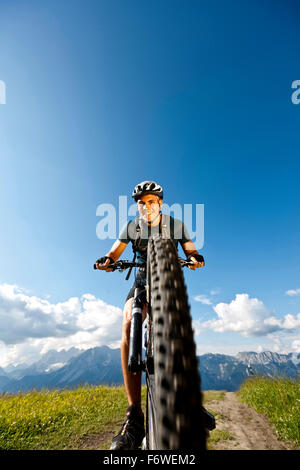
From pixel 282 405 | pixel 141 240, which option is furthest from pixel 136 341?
pixel 282 405

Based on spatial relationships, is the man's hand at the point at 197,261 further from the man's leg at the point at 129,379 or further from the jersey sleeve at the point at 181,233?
the man's leg at the point at 129,379

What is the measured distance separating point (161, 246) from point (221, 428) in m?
4.56

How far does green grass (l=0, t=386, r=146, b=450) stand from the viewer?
126 inches

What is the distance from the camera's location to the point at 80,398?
5348 millimetres

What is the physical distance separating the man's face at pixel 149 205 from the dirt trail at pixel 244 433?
3809 mm

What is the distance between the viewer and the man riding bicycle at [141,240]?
2436 millimetres

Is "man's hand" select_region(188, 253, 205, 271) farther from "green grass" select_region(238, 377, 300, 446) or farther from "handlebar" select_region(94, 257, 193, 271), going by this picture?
"green grass" select_region(238, 377, 300, 446)

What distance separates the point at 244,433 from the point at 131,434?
3.19 meters

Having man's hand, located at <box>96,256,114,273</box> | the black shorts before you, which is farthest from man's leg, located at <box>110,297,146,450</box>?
man's hand, located at <box>96,256,114,273</box>

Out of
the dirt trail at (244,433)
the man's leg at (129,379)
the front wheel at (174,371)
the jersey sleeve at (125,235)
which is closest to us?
the front wheel at (174,371)

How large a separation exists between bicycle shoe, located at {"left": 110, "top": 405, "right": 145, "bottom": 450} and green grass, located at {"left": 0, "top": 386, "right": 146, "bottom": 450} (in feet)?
6.06

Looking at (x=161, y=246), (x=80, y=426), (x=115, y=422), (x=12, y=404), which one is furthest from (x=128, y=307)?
(x=12, y=404)

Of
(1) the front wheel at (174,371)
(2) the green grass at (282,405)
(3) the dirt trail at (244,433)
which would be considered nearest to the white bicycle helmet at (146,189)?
(1) the front wheel at (174,371)
